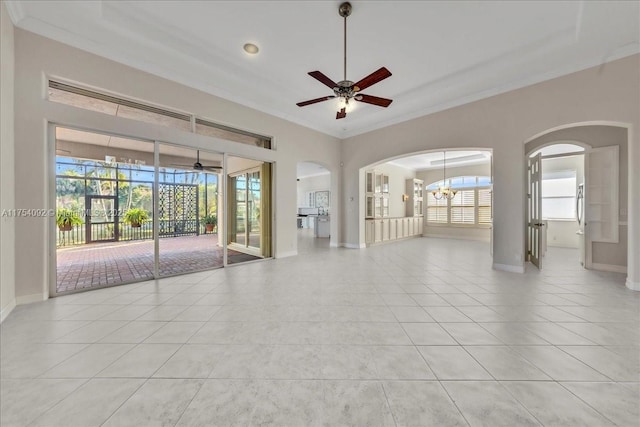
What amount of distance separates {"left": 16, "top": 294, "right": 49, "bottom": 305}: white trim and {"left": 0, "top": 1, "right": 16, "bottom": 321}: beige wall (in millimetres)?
83

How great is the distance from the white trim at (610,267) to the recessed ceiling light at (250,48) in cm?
751

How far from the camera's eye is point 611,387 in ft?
5.10

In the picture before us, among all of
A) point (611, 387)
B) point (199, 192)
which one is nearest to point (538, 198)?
point (611, 387)

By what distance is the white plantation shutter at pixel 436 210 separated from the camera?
10609 mm

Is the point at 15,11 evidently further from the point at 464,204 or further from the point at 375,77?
the point at 464,204

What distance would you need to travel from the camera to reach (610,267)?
14.9 feet

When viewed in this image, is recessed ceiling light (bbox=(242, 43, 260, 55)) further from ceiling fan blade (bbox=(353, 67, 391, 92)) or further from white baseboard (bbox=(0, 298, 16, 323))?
white baseboard (bbox=(0, 298, 16, 323))

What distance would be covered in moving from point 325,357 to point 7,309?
3683mm

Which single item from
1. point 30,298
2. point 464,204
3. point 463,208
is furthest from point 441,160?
point 30,298

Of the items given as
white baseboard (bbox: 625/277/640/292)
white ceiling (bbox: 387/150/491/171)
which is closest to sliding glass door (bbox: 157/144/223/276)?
white ceiling (bbox: 387/150/491/171)

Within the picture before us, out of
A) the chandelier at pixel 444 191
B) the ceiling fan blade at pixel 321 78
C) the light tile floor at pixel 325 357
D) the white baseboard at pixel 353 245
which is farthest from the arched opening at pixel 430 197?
the light tile floor at pixel 325 357

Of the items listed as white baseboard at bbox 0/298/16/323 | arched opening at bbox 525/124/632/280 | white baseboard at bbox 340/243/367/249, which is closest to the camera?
white baseboard at bbox 0/298/16/323

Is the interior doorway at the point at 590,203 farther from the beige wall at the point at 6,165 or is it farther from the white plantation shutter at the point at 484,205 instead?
the beige wall at the point at 6,165

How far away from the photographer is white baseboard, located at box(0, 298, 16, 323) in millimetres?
2522
